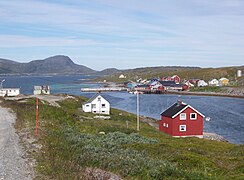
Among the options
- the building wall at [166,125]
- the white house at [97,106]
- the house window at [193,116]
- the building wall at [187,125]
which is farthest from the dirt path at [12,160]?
the white house at [97,106]

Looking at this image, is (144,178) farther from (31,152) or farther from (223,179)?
(31,152)

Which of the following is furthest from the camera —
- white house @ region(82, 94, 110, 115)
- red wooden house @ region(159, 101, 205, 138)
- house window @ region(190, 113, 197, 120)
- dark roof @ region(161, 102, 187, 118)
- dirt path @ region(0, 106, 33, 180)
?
white house @ region(82, 94, 110, 115)

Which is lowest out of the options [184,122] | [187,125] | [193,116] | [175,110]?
[187,125]

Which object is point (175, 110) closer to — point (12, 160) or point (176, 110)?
point (176, 110)

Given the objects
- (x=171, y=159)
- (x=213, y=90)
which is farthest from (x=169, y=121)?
(x=213, y=90)

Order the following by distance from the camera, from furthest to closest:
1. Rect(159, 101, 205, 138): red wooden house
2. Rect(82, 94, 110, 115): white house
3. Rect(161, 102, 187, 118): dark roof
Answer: Rect(82, 94, 110, 115): white house < Rect(161, 102, 187, 118): dark roof < Rect(159, 101, 205, 138): red wooden house

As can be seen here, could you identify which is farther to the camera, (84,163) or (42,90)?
→ (42,90)

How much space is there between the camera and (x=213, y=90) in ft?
471

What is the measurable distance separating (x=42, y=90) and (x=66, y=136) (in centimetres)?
7534

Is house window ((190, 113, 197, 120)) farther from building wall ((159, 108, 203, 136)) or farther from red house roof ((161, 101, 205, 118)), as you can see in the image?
red house roof ((161, 101, 205, 118))

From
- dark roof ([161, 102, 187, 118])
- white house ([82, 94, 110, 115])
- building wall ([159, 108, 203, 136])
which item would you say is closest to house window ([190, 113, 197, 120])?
building wall ([159, 108, 203, 136])

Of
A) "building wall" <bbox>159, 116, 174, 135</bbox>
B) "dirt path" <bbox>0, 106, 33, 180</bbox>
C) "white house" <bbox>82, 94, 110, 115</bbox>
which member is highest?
"dirt path" <bbox>0, 106, 33, 180</bbox>

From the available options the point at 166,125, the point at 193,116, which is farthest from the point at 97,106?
the point at 193,116

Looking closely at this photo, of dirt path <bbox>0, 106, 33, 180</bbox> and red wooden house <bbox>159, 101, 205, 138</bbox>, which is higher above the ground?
dirt path <bbox>0, 106, 33, 180</bbox>
